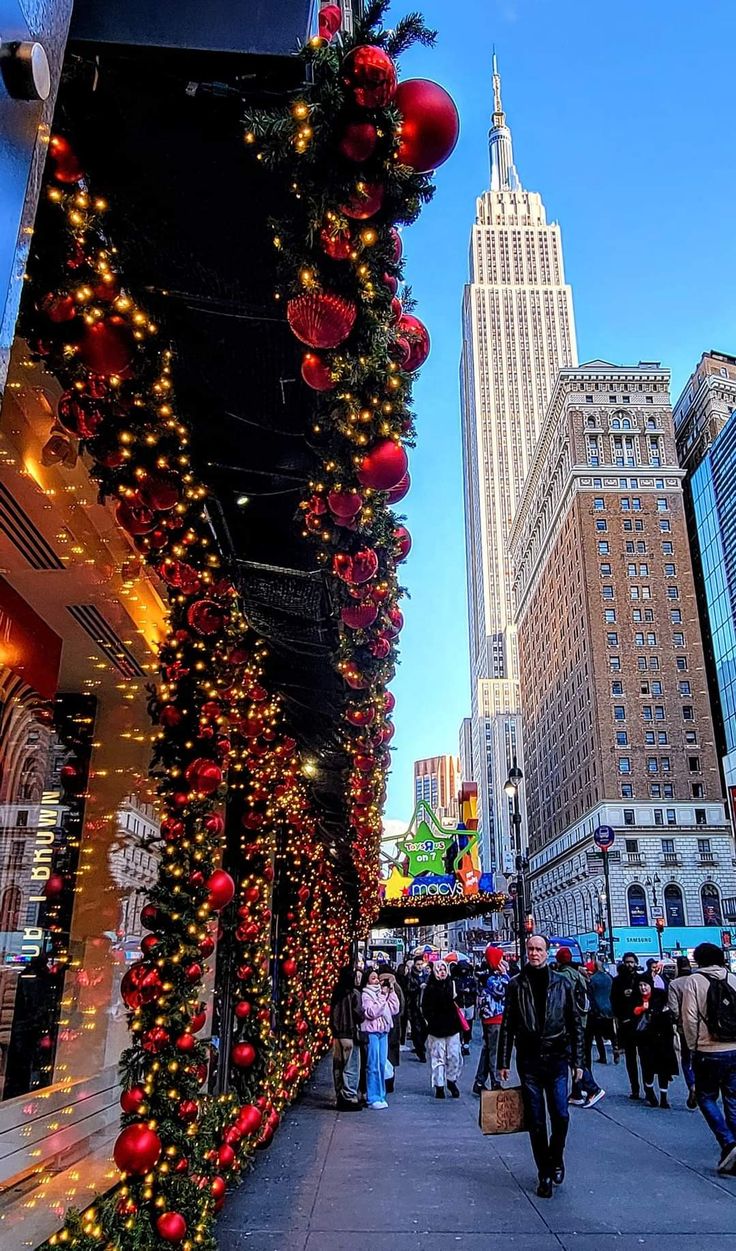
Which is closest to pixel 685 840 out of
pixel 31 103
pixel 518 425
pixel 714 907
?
pixel 714 907

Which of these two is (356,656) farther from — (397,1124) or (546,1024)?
(397,1124)

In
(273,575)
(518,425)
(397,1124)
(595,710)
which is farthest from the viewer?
(518,425)

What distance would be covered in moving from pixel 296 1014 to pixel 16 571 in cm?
726

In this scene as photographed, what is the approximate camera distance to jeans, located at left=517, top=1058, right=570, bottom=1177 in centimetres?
693

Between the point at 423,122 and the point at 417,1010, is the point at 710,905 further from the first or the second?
the point at 423,122

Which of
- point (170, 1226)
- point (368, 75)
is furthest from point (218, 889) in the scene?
point (368, 75)

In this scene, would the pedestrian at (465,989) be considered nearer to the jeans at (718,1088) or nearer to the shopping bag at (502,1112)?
the jeans at (718,1088)

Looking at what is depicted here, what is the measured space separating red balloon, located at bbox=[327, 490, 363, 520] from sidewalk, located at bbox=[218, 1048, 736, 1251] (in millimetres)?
4708

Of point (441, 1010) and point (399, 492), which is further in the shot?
point (441, 1010)

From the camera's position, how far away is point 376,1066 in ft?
38.7

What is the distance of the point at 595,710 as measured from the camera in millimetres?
79375

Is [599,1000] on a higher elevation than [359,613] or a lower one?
lower

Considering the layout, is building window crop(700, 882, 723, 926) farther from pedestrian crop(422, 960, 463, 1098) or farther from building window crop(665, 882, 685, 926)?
pedestrian crop(422, 960, 463, 1098)

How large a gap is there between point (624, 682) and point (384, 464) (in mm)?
79970
